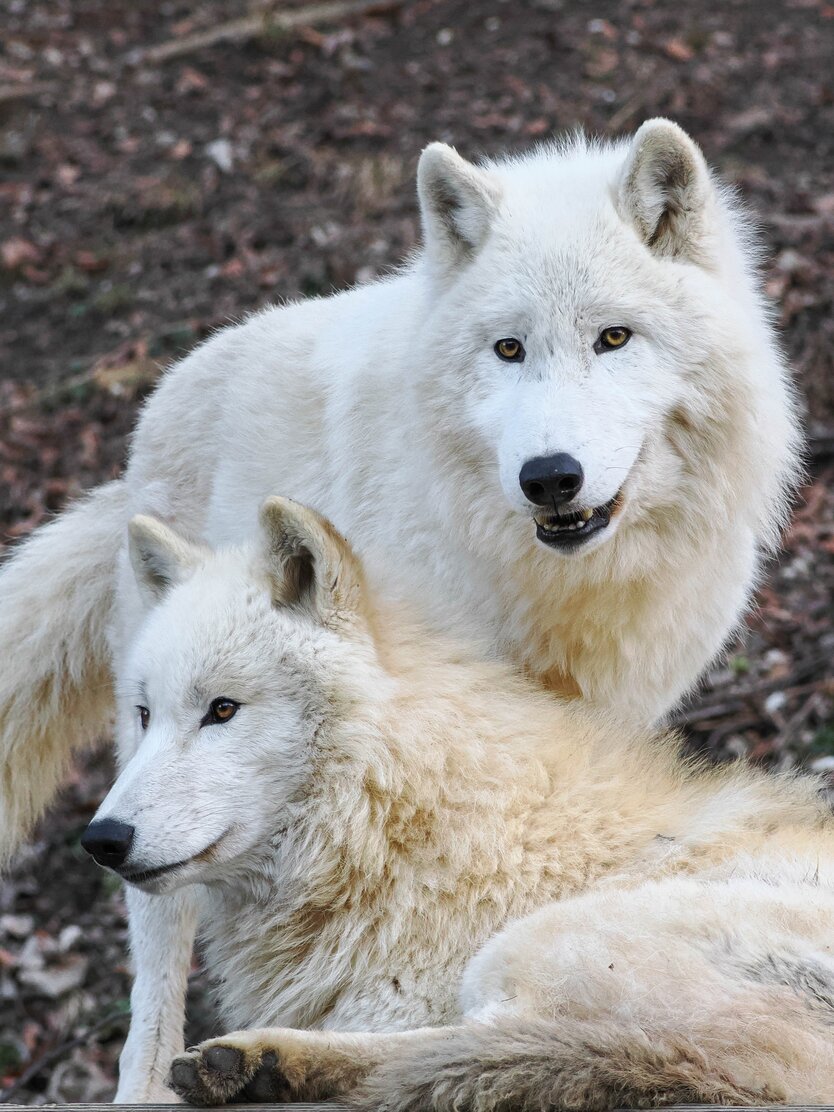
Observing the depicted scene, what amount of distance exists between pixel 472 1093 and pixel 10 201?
11.0m

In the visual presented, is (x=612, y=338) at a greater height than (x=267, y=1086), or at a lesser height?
greater

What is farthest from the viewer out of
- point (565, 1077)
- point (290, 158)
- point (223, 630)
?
point (290, 158)

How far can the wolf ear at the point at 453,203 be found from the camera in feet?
14.7

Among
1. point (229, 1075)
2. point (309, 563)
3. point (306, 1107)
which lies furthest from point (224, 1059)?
point (309, 563)

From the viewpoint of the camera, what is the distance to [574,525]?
4.06m

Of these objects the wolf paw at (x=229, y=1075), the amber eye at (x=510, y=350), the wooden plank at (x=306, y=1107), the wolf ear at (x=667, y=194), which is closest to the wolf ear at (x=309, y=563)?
the amber eye at (x=510, y=350)

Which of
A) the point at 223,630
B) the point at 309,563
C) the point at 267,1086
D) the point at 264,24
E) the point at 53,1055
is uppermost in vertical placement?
the point at 264,24

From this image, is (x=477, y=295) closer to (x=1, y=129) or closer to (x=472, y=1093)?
(x=472, y=1093)

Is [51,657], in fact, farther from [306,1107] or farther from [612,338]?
[306,1107]

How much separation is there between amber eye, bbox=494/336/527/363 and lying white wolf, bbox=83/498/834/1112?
97cm

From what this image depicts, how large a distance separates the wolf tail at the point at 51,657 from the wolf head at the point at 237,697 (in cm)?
208

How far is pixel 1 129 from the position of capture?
1261 cm

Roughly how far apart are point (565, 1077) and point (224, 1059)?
77 cm

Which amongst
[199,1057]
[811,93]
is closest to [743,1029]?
[199,1057]
